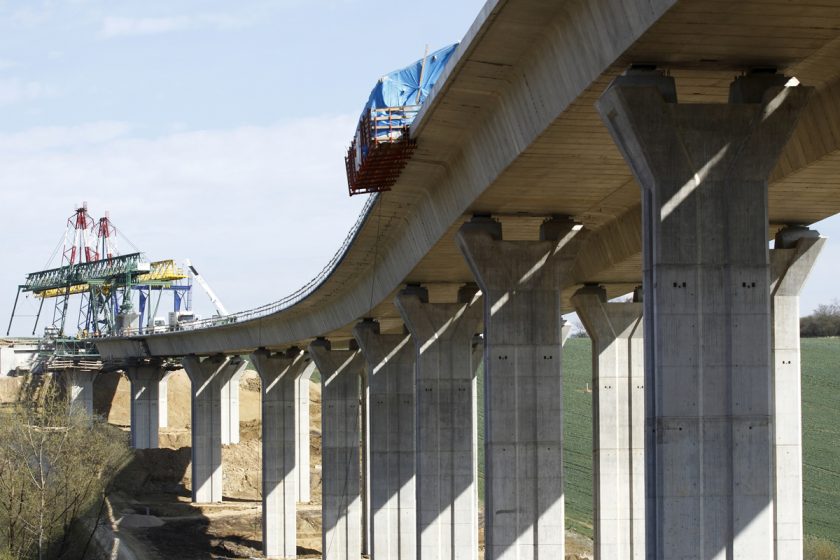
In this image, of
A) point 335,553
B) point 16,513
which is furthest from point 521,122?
point 335,553

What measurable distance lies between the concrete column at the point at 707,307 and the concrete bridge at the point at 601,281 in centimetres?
3

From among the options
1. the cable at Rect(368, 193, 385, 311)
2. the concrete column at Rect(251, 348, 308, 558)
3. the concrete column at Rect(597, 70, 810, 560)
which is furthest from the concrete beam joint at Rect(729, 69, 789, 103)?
the concrete column at Rect(251, 348, 308, 558)

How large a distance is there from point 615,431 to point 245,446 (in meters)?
60.9

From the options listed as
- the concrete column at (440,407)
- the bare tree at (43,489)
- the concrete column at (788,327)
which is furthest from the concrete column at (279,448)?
the concrete column at (788,327)

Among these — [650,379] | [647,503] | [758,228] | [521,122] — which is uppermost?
[521,122]

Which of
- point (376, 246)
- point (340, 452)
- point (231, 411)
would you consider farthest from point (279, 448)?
point (376, 246)

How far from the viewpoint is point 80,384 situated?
11519 centimetres

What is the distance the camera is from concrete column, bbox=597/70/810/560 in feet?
63.8

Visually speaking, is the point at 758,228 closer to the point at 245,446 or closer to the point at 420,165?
the point at 420,165

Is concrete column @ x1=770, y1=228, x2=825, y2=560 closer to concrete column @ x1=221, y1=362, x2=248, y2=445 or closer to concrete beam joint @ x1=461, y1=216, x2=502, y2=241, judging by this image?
concrete beam joint @ x1=461, y1=216, x2=502, y2=241

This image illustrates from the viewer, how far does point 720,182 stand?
19562 millimetres

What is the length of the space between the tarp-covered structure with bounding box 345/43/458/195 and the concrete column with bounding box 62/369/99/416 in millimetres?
82940

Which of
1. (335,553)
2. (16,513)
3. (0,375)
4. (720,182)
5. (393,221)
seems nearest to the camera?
(720,182)

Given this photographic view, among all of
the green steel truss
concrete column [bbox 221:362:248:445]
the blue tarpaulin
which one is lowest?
concrete column [bbox 221:362:248:445]
